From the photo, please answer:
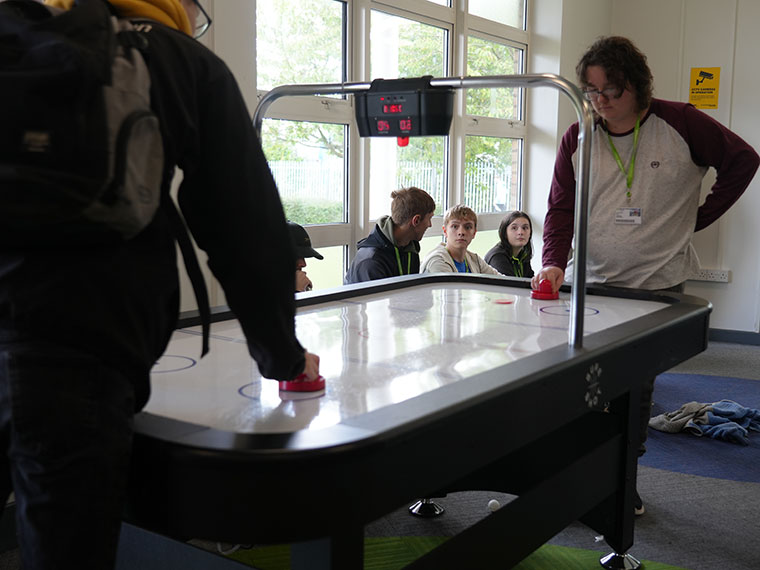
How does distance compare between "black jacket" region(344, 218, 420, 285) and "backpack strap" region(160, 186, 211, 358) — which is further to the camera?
"black jacket" region(344, 218, 420, 285)

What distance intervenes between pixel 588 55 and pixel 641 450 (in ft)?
3.84

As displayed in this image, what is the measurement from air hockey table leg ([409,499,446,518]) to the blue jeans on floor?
1616mm

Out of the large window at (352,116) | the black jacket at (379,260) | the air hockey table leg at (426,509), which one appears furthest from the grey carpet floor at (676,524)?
the large window at (352,116)

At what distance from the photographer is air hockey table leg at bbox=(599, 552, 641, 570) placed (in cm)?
210

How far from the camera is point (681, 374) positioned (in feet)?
14.1

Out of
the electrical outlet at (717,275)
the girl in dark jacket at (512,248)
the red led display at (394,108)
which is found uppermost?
the red led display at (394,108)

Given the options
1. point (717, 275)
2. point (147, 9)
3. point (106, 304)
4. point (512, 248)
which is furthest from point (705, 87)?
point (106, 304)

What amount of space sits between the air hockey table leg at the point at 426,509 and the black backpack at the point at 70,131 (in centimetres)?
173

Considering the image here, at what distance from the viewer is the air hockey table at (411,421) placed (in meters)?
0.96

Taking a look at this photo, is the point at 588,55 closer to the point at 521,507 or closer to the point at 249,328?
the point at 521,507

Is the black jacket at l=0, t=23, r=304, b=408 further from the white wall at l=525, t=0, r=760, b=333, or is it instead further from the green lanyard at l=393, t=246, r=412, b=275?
the white wall at l=525, t=0, r=760, b=333

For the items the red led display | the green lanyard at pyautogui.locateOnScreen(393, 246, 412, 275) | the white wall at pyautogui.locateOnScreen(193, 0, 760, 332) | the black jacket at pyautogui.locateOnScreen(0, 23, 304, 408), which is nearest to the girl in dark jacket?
the green lanyard at pyautogui.locateOnScreen(393, 246, 412, 275)

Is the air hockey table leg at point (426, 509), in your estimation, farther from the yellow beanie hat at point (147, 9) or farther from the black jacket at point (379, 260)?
the yellow beanie hat at point (147, 9)

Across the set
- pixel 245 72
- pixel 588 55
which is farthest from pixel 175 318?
pixel 245 72
